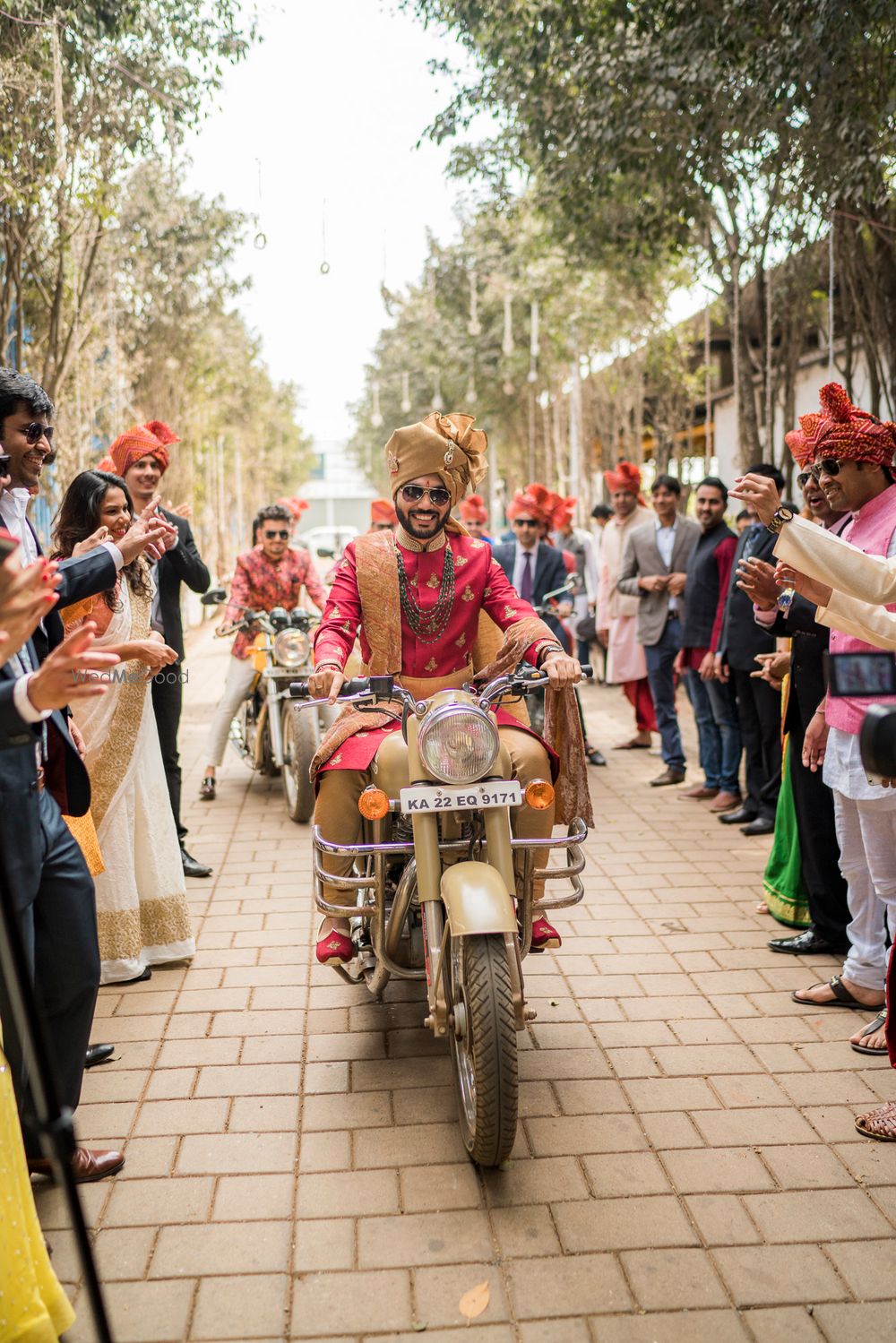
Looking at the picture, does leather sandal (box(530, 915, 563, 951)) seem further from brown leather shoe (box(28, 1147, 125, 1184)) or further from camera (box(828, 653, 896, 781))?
camera (box(828, 653, 896, 781))

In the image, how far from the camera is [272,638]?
26.6ft

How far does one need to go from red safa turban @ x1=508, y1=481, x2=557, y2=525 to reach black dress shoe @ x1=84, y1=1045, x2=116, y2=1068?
5933 mm

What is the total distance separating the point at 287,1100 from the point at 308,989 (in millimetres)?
983

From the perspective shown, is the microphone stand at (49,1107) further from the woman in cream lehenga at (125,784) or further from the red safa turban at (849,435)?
the red safa turban at (849,435)

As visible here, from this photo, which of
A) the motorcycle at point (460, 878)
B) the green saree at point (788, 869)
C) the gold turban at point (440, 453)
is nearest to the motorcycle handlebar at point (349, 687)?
the motorcycle at point (460, 878)

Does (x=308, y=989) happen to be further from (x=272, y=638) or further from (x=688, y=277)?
(x=688, y=277)

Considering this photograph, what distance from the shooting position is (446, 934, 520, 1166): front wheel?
10.5ft

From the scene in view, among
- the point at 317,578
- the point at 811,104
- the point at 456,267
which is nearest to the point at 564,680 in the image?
the point at 317,578

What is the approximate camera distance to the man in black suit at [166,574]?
5.67 meters

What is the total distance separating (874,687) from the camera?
186cm

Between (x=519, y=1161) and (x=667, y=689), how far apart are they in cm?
566

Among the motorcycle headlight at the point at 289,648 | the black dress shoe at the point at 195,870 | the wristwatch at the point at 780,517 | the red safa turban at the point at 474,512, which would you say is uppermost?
the red safa turban at the point at 474,512

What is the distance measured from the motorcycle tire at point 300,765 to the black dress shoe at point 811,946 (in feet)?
10.7

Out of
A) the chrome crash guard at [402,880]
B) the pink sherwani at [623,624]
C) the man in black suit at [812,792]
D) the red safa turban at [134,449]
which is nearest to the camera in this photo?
the chrome crash guard at [402,880]
